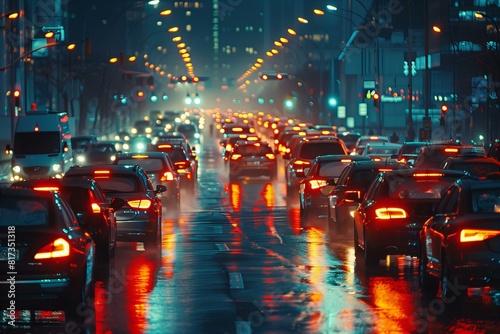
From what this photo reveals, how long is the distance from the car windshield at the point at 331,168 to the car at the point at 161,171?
4507 mm

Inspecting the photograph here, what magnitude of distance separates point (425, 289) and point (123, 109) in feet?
408

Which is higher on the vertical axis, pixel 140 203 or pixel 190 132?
pixel 140 203

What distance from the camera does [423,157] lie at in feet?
116

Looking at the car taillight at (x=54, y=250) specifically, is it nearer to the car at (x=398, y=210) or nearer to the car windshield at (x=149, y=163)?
the car at (x=398, y=210)

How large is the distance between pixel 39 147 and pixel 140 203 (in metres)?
29.8

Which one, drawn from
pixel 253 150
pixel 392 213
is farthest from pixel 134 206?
pixel 253 150

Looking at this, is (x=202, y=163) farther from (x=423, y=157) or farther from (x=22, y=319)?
(x=22, y=319)

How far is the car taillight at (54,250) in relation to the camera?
43.4ft

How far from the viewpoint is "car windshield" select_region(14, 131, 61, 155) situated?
51062 millimetres

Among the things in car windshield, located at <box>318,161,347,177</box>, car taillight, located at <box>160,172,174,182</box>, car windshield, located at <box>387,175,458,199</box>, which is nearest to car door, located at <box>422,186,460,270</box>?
car windshield, located at <box>387,175,458,199</box>

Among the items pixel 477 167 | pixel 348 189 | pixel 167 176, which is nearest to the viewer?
pixel 348 189

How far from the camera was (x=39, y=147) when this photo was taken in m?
51.2

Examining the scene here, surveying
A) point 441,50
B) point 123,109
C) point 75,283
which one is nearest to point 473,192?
point 75,283

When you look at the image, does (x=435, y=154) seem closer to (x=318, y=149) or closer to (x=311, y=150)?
(x=318, y=149)
